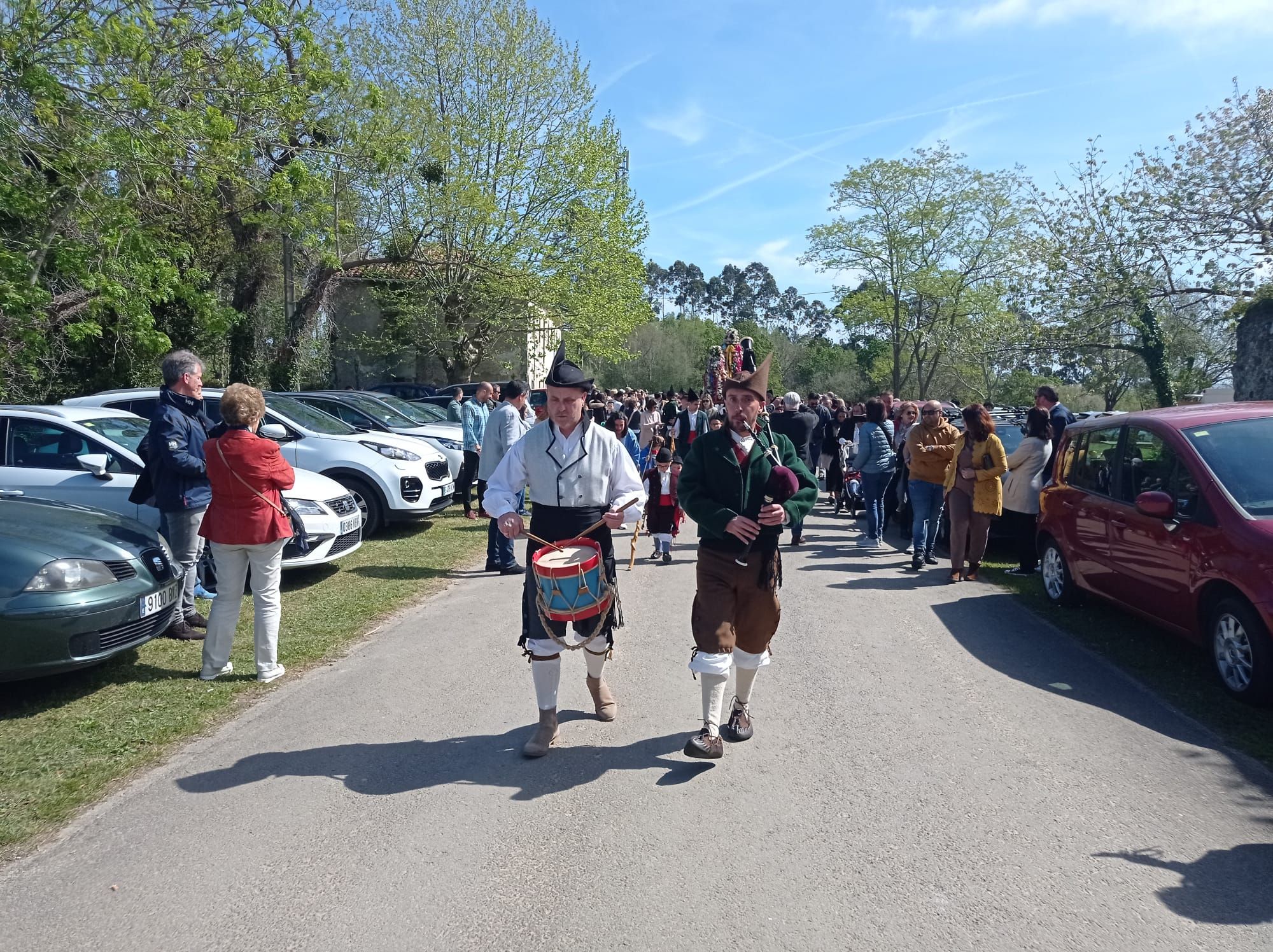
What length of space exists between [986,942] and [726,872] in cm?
96

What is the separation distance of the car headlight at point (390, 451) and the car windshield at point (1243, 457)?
8710 millimetres

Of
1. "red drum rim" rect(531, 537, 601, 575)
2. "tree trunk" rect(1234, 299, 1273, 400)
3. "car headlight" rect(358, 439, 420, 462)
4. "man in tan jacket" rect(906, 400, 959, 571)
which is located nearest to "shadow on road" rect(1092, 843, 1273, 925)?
"red drum rim" rect(531, 537, 601, 575)

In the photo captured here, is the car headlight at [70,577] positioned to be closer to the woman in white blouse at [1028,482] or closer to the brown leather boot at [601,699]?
the brown leather boot at [601,699]

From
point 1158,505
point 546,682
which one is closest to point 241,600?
point 546,682

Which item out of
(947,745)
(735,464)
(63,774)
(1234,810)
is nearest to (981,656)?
(947,745)

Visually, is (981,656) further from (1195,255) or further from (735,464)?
(1195,255)

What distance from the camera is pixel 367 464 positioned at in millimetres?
10859

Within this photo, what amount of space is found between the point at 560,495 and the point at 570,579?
48 cm

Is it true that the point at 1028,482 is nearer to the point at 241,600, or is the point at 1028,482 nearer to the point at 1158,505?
the point at 1158,505

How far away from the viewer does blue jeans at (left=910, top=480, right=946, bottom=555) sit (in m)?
9.59

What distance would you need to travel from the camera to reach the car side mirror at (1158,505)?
5.86 metres

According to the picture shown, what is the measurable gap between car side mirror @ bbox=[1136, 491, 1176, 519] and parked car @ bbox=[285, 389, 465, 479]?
367 inches

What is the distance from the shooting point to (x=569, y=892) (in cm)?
331

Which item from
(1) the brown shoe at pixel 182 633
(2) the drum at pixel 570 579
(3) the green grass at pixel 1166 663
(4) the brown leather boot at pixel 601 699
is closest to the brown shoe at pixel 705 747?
(4) the brown leather boot at pixel 601 699
